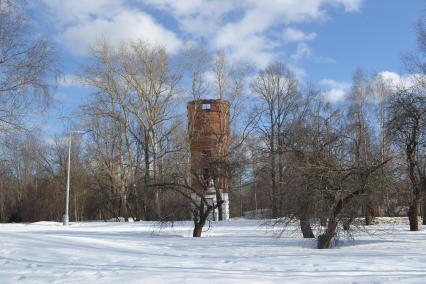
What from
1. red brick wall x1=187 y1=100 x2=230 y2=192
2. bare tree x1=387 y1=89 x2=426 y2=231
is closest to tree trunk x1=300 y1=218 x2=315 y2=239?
bare tree x1=387 y1=89 x2=426 y2=231

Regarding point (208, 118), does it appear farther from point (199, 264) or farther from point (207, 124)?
point (199, 264)

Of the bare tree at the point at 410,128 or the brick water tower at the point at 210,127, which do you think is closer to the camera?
the bare tree at the point at 410,128

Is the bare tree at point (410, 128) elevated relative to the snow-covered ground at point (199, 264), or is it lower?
elevated

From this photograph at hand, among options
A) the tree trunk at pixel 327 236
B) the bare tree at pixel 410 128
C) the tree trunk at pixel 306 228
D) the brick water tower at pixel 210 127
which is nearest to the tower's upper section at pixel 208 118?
the brick water tower at pixel 210 127

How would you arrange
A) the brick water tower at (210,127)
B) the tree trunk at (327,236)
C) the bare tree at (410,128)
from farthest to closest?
the brick water tower at (210,127)
the bare tree at (410,128)
the tree trunk at (327,236)

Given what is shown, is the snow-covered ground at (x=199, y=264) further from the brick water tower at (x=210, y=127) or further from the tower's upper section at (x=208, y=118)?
the tower's upper section at (x=208, y=118)

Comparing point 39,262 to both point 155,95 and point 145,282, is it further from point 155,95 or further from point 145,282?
point 155,95

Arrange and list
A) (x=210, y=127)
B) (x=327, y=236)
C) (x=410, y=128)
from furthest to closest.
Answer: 1. (x=210, y=127)
2. (x=410, y=128)
3. (x=327, y=236)

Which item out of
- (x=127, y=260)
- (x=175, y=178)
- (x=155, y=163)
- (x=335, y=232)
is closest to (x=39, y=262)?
(x=127, y=260)

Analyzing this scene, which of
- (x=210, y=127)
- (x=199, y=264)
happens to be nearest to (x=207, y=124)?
(x=210, y=127)

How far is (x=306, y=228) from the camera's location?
17.4m

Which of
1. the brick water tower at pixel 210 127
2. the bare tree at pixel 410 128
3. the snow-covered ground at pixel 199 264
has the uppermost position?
the brick water tower at pixel 210 127

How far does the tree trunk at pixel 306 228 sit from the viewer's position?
15.7 meters

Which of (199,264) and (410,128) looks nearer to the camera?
(199,264)
